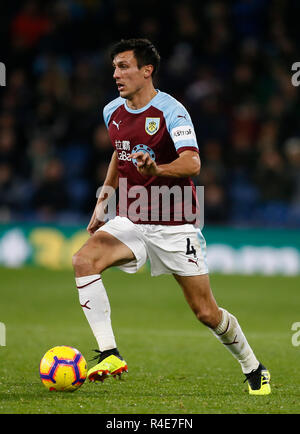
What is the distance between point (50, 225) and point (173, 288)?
8.30 ft

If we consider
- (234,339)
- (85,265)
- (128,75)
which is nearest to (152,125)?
(128,75)

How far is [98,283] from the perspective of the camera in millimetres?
5422

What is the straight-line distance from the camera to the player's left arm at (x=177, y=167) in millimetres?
5027

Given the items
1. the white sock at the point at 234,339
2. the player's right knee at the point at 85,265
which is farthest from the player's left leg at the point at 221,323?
the player's right knee at the point at 85,265

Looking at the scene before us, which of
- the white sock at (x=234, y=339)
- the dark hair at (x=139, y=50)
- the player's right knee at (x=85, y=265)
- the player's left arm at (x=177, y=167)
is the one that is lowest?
the white sock at (x=234, y=339)

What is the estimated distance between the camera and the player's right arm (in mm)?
5938

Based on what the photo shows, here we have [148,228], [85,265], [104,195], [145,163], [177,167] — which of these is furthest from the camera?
[104,195]

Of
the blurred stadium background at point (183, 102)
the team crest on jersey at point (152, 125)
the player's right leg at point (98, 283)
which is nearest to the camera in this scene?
the player's right leg at point (98, 283)

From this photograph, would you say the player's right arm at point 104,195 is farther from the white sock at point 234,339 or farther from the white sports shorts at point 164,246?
the white sock at point 234,339

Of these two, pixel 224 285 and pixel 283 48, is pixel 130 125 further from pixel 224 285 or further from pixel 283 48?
pixel 283 48

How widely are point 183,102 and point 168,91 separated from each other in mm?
332

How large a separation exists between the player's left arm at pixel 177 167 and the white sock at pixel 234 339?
1.02 meters

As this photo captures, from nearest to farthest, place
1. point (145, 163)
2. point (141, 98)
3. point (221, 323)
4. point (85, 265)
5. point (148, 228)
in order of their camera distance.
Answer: point (145, 163) → point (85, 265) → point (221, 323) → point (148, 228) → point (141, 98)

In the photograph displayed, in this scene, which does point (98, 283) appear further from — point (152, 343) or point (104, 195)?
point (152, 343)
